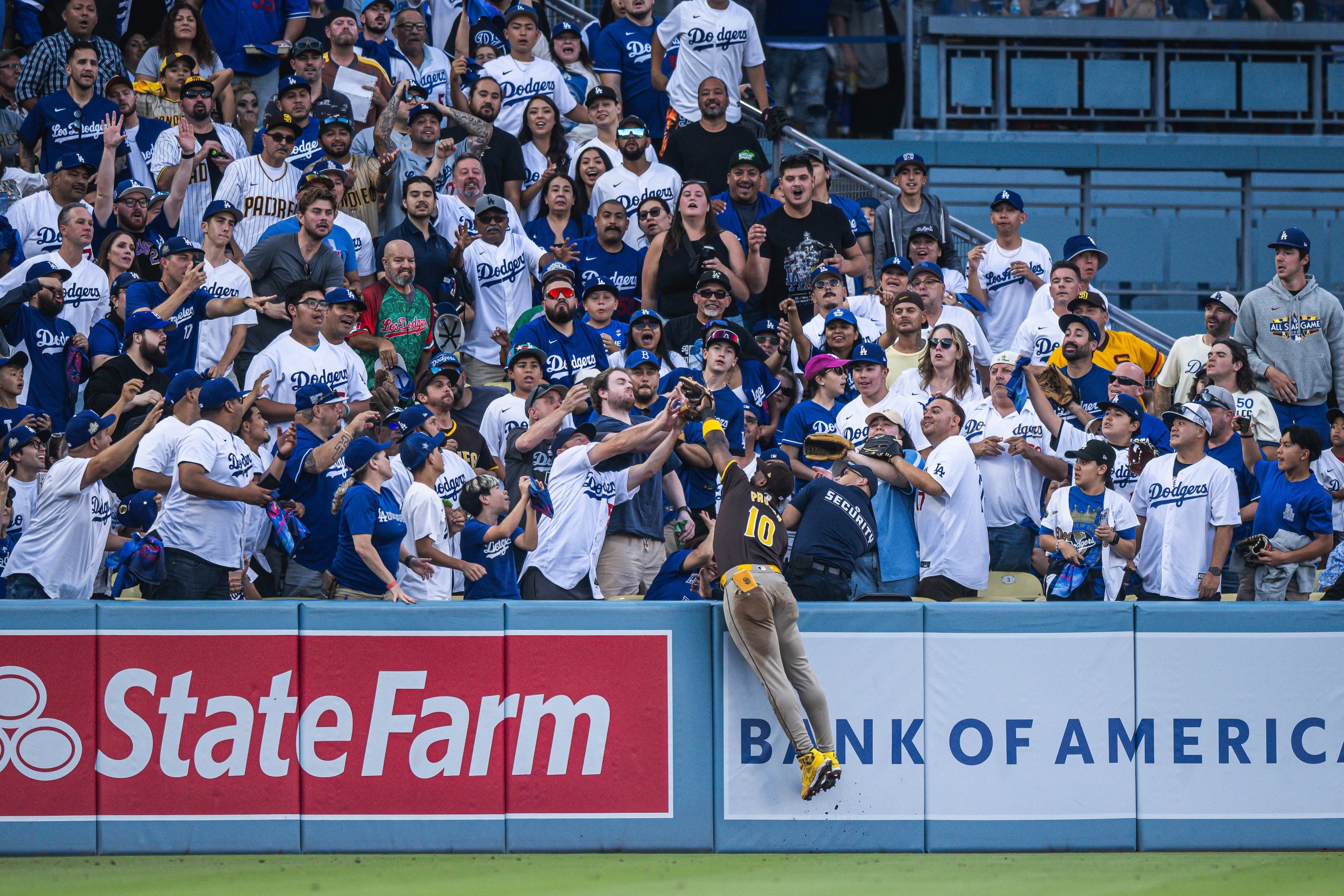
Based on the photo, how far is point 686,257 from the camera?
12.8 metres

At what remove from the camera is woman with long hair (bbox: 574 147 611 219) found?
13938 millimetres

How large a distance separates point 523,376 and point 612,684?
355cm

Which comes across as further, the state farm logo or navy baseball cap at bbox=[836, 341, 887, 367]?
navy baseball cap at bbox=[836, 341, 887, 367]

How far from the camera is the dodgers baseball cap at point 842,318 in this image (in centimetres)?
1170

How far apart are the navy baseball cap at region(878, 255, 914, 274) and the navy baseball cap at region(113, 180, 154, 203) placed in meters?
6.31

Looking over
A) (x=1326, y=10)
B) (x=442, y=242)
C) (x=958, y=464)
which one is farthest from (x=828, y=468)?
(x=1326, y=10)

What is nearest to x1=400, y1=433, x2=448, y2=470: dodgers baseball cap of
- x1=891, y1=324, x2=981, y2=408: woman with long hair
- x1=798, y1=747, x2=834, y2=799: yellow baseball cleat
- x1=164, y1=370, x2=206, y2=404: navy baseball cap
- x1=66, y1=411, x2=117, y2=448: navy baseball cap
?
x1=164, y1=370, x2=206, y2=404: navy baseball cap

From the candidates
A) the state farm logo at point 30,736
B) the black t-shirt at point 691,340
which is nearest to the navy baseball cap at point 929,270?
the black t-shirt at point 691,340

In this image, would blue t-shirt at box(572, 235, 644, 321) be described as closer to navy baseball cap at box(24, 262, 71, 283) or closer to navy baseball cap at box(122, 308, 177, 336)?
navy baseball cap at box(122, 308, 177, 336)

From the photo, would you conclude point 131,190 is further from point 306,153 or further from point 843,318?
point 843,318

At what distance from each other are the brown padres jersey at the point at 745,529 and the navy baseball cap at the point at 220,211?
18.0ft

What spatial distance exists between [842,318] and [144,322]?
5326mm

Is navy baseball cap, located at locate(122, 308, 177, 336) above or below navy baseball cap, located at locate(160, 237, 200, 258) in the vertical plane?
below

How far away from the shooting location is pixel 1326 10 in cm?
1914
